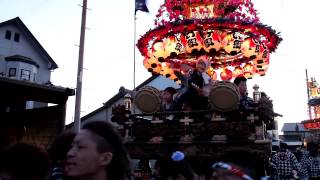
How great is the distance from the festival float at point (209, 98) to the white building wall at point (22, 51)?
25049 millimetres

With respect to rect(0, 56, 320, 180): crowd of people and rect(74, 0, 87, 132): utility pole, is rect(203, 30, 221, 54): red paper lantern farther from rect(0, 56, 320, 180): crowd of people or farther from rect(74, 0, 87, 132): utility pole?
rect(0, 56, 320, 180): crowd of people

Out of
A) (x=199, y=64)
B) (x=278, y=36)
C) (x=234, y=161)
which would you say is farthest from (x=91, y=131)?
(x=278, y=36)

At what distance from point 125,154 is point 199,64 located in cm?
755

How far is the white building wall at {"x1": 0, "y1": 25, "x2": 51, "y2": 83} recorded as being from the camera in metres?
32.2

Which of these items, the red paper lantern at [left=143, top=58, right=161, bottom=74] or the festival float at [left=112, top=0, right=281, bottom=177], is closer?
the festival float at [left=112, top=0, right=281, bottom=177]

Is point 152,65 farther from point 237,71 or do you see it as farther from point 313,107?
point 313,107

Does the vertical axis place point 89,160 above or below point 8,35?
below

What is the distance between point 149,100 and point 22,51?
93.6 feet

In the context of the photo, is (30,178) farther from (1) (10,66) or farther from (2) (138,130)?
(1) (10,66)

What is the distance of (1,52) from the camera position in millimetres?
32188

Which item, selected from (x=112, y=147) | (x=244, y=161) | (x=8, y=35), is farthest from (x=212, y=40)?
(x=8, y=35)

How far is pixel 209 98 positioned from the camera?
8227 millimetres

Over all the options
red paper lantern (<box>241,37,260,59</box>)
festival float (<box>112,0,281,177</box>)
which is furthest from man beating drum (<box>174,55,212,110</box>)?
red paper lantern (<box>241,37,260,59</box>)

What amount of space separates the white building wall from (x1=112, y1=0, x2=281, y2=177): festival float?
25049mm
